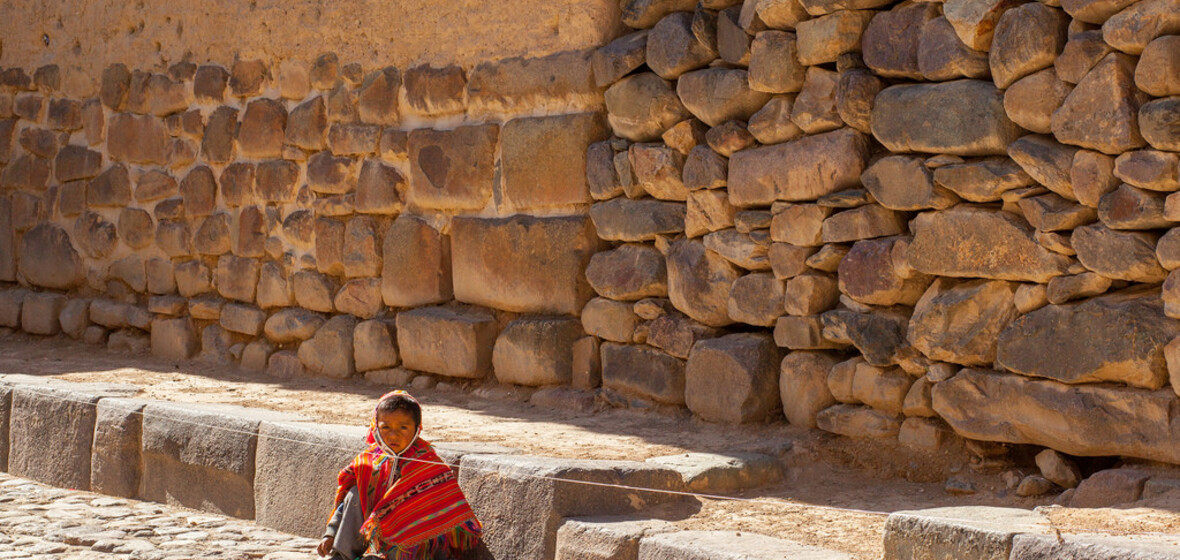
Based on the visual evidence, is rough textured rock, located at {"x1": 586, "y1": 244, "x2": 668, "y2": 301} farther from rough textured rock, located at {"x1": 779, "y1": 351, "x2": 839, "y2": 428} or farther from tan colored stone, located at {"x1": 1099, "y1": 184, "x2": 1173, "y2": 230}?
tan colored stone, located at {"x1": 1099, "y1": 184, "x2": 1173, "y2": 230}

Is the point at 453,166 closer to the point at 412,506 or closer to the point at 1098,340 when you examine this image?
the point at 412,506

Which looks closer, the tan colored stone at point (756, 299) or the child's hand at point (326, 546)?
the child's hand at point (326, 546)

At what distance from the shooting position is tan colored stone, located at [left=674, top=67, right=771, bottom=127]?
16.0 feet

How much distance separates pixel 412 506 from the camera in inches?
151

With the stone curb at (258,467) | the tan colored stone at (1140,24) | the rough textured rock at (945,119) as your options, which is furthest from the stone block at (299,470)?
the tan colored stone at (1140,24)

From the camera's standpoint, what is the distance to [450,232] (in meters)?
6.07

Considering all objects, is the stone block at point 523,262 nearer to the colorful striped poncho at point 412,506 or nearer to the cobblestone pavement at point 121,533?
the cobblestone pavement at point 121,533

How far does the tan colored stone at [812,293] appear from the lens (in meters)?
4.59

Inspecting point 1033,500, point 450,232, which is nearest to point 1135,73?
point 1033,500

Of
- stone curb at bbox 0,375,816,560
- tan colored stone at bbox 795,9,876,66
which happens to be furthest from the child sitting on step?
tan colored stone at bbox 795,9,876,66

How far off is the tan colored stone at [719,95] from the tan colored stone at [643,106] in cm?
9

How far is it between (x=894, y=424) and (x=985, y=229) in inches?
30.2

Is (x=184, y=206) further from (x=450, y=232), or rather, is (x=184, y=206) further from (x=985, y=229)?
(x=985, y=229)

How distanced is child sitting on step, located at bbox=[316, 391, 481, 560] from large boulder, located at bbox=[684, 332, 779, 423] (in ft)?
4.28
